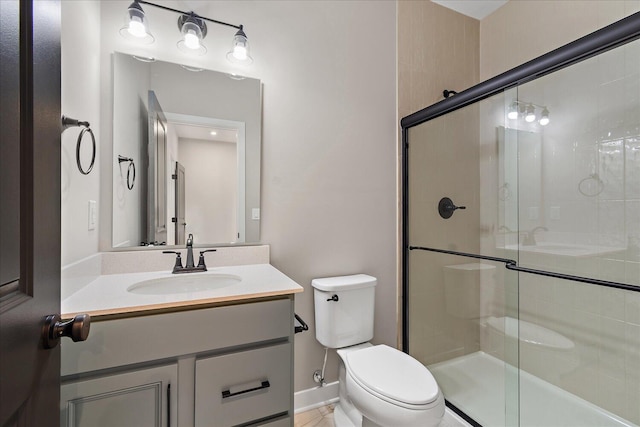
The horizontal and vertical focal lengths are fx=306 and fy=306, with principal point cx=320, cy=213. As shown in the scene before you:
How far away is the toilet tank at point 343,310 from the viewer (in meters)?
1.68

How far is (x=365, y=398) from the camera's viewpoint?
1275 millimetres

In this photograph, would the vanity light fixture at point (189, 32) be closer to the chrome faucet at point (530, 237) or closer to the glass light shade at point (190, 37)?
the glass light shade at point (190, 37)

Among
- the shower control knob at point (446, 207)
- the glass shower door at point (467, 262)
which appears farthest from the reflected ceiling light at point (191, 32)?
the shower control knob at point (446, 207)

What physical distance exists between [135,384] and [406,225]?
1.67 metres

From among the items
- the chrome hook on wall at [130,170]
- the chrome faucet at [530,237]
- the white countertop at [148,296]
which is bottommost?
the white countertop at [148,296]

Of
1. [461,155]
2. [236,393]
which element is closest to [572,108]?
[461,155]

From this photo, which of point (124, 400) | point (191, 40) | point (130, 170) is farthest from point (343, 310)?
point (191, 40)

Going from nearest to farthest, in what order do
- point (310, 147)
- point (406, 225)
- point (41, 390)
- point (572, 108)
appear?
point (41, 390)
point (572, 108)
point (310, 147)
point (406, 225)

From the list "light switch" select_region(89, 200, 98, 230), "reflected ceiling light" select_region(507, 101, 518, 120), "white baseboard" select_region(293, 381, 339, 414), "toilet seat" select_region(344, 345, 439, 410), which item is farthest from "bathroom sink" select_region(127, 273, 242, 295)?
"reflected ceiling light" select_region(507, 101, 518, 120)

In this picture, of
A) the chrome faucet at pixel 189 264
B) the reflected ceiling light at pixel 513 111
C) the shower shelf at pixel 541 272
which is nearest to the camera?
the shower shelf at pixel 541 272

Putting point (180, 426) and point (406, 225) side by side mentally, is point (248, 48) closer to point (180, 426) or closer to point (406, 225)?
point (406, 225)

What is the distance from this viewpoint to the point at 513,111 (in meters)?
1.55

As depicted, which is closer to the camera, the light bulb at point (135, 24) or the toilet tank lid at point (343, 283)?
the light bulb at point (135, 24)

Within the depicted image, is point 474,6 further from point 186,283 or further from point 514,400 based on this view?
point 186,283
